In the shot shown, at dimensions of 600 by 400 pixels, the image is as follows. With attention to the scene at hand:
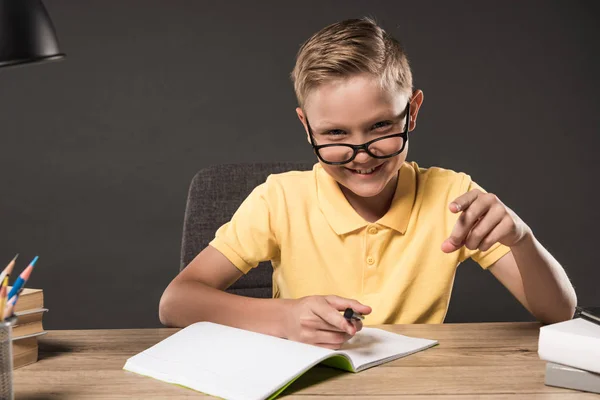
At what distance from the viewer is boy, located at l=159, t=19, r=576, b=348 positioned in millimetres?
1416

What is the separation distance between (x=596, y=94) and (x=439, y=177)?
183 cm

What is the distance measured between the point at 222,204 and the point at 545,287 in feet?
2.88

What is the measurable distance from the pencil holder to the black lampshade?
397 mm

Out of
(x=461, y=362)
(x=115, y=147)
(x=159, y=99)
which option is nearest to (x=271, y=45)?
(x=159, y=99)

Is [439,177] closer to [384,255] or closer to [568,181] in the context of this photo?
[384,255]

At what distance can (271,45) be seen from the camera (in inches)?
120

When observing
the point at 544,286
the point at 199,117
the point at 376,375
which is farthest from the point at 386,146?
the point at 199,117

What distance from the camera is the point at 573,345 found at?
3.18 ft

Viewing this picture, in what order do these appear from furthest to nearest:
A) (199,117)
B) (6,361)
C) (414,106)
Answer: (199,117), (414,106), (6,361)

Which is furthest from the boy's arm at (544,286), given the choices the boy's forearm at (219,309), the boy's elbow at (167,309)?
the boy's elbow at (167,309)

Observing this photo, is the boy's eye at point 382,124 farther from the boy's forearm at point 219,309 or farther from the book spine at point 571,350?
the book spine at point 571,350

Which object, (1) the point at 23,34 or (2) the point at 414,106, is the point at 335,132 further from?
(1) the point at 23,34

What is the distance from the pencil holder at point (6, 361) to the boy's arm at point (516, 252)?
2.16 feet

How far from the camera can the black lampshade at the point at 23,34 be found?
41.8 inches
